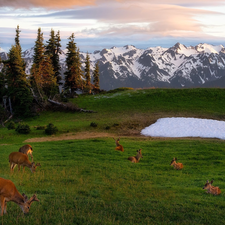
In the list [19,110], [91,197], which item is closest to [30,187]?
[91,197]

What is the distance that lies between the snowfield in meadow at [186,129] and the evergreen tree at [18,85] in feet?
73.3

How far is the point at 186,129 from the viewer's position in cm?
2831

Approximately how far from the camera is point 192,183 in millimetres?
12289

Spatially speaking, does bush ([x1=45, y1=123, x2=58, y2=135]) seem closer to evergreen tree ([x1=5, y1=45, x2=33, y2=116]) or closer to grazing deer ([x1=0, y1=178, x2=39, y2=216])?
evergreen tree ([x1=5, y1=45, x2=33, y2=116])

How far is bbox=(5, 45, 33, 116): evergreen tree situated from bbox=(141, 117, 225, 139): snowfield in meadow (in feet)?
73.3

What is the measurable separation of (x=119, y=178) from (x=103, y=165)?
2712mm

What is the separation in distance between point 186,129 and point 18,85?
29.6 metres

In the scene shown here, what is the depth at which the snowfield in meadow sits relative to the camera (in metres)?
26.5

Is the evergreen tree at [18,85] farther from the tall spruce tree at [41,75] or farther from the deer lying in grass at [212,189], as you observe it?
the deer lying in grass at [212,189]

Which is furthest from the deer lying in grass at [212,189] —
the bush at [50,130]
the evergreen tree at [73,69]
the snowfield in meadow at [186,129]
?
the evergreen tree at [73,69]

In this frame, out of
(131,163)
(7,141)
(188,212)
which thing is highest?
(188,212)

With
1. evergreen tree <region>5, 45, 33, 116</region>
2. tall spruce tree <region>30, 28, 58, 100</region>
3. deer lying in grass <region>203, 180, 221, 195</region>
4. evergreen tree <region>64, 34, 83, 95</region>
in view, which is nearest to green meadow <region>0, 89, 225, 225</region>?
deer lying in grass <region>203, 180, 221, 195</region>

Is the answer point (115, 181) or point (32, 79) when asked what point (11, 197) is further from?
point (32, 79)

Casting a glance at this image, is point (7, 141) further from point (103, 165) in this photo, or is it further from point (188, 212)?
point (188, 212)
